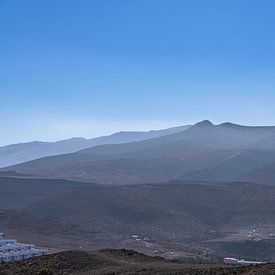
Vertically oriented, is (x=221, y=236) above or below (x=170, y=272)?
below

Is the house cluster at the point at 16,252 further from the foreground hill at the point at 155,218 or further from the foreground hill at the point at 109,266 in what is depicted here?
the foreground hill at the point at 155,218

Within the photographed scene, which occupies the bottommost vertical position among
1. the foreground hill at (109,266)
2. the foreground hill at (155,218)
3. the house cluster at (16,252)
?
the foreground hill at (155,218)

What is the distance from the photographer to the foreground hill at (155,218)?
6000cm

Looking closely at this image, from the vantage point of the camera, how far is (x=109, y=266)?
27.2 meters

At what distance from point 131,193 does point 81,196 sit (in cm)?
683

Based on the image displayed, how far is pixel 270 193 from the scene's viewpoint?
88688mm

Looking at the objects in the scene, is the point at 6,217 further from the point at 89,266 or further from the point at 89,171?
the point at 89,171

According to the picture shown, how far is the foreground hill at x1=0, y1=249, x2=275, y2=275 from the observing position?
944 inches

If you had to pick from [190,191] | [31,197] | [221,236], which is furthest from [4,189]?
[221,236]

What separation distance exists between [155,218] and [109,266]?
48.5 meters

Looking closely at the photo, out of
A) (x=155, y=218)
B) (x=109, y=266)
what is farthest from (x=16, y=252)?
(x=155, y=218)

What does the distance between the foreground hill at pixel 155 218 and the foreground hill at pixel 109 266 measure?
2188cm

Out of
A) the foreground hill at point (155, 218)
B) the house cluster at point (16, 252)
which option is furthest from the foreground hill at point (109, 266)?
the foreground hill at point (155, 218)

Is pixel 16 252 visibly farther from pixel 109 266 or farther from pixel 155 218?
pixel 155 218
